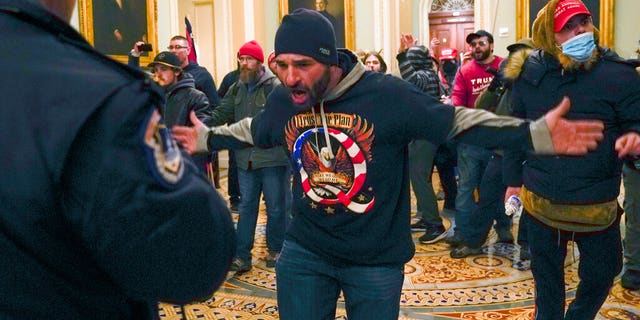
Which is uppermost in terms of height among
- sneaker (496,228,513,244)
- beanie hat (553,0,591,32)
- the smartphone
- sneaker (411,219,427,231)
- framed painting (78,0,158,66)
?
framed painting (78,0,158,66)

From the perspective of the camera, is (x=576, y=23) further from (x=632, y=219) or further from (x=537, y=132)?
(x=632, y=219)

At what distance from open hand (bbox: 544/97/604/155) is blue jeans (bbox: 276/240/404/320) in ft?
2.42

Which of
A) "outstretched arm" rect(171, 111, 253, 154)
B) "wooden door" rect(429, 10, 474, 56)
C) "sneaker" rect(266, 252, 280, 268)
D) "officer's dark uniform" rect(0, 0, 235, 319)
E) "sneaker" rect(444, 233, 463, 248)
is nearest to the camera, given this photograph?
"officer's dark uniform" rect(0, 0, 235, 319)

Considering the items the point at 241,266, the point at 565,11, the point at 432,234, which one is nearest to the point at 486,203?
the point at 432,234

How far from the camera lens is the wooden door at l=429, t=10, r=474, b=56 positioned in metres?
17.6

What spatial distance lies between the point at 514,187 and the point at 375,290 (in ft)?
4.14

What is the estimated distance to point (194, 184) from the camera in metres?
0.91

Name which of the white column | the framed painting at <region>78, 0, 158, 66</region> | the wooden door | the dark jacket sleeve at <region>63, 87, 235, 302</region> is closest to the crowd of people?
the dark jacket sleeve at <region>63, 87, 235, 302</region>

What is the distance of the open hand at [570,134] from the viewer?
1.92m

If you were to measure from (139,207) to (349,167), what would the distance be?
1474mm

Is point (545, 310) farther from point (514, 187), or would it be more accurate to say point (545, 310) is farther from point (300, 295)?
point (300, 295)

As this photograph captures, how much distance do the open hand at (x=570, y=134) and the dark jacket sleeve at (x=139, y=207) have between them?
138cm

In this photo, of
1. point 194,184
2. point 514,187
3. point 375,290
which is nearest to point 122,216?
point 194,184

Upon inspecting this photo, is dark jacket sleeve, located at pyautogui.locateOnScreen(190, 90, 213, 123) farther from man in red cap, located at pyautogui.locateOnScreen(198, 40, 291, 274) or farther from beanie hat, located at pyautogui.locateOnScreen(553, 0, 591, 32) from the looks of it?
beanie hat, located at pyautogui.locateOnScreen(553, 0, 591, 32)
